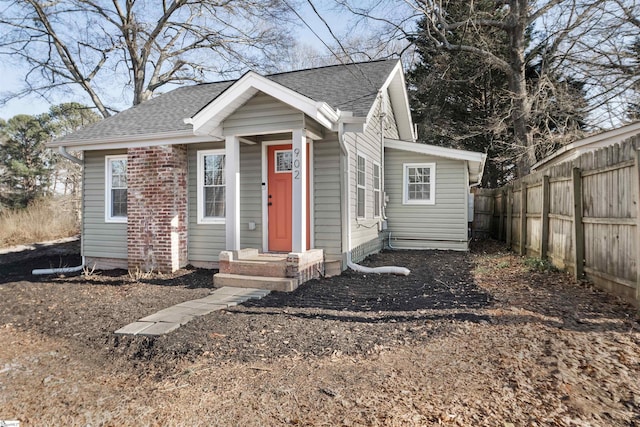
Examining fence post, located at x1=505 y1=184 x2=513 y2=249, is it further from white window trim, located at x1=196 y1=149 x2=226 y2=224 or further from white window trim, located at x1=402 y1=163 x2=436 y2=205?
white window trim, located at x1=196 y1=149 x2=226 y2=224

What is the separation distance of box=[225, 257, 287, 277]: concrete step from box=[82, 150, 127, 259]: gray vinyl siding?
3.82m

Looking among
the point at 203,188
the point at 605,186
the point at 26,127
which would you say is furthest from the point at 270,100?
the point at 26,127

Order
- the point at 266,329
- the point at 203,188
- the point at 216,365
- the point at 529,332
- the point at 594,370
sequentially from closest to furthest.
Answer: the point at 594,370
the point at 216,365
the point at 529,332
the point at 266,329
the point at 203,188

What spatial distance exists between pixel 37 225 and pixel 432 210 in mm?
15084

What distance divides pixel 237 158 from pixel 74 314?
3528 mm

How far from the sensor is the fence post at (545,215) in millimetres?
6855

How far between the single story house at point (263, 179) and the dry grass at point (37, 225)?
7.40 meters

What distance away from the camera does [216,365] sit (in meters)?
3.33

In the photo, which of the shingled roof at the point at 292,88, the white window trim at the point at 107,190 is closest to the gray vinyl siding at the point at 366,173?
the shingled roof at the point at 292,88

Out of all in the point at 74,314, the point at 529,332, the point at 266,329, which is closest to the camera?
the point at 529,332

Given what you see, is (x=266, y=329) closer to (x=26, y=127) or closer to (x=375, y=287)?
(x=375, y=287)

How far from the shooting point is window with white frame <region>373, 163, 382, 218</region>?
31.6 ft

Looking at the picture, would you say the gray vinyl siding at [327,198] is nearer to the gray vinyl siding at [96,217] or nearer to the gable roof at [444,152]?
the gable roof at [444,152]

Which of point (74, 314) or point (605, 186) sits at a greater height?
point (605, 186)
